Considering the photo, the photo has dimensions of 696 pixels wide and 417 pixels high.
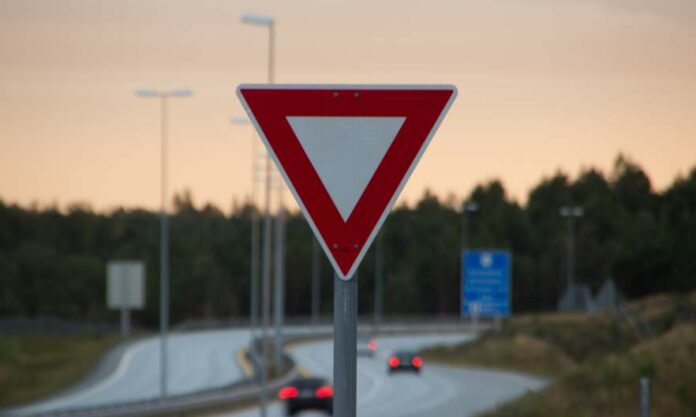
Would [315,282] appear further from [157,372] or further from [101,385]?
[101,385]

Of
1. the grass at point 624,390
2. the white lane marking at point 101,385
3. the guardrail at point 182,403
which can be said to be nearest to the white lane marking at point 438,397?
the guardrail at point 182,403

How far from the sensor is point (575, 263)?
133500 millimetres

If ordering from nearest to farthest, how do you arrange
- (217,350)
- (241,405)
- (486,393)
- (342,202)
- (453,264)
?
(342,202), (241,405), (486,393), (217,350), (453,264)

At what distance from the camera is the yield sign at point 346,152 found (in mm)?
5547

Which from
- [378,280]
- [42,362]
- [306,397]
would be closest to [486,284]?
[306,397]

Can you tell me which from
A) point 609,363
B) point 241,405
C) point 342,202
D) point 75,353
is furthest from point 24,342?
point 342,202

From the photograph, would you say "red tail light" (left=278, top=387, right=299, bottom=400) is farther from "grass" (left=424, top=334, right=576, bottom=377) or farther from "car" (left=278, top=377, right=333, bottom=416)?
"grass" (left=424, top=334, right=576, bottom=377)

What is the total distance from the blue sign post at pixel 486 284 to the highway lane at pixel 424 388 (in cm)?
318

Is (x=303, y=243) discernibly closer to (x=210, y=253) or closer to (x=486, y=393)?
(x=210, y=253)

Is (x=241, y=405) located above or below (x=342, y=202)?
below

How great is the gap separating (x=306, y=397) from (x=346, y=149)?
109 feet

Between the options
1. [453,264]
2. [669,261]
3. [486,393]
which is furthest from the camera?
[453,264]

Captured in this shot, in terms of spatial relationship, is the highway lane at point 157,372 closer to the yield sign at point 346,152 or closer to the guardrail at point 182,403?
the guardrail at point 182,403

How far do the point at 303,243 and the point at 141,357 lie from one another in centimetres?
7745
